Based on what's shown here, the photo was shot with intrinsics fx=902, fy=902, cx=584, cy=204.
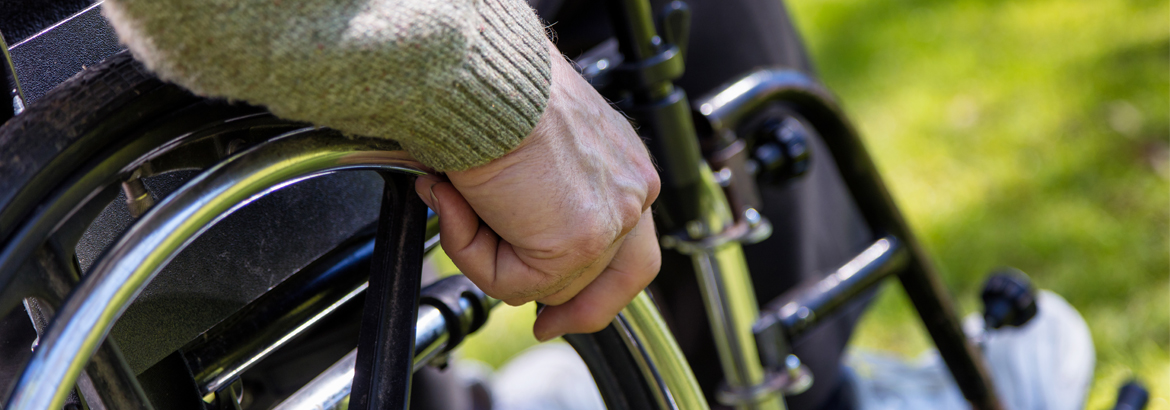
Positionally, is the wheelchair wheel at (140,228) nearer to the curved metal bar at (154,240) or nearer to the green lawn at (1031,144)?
the curved metal bar at (154,240)

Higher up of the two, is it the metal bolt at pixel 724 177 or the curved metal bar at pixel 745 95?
the curved metal bar at pixel 745 95

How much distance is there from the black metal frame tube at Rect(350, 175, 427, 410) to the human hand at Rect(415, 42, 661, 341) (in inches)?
0.7

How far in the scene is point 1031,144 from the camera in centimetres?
226

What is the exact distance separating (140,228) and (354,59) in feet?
0.36

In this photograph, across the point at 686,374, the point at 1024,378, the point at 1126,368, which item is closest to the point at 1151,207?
the point at 1126,368

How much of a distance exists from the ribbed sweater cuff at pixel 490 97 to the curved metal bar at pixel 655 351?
202 millimetres

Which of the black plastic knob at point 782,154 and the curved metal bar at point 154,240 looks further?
the black plastic knob at point 782,154

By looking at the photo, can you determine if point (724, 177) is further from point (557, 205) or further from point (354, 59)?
point (354, 59)

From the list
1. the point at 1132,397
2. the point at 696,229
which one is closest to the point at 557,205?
the point at 696,229

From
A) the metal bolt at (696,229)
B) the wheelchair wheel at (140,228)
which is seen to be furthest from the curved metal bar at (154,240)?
the metal bolt at (696,229)

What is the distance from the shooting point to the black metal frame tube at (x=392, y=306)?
457 mm

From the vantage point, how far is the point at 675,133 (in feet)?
2.44

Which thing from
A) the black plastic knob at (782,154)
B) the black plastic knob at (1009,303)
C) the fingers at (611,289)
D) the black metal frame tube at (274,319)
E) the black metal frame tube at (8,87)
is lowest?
the black plastic knob at (1009,303)

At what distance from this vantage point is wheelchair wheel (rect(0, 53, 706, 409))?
1.13 feet
